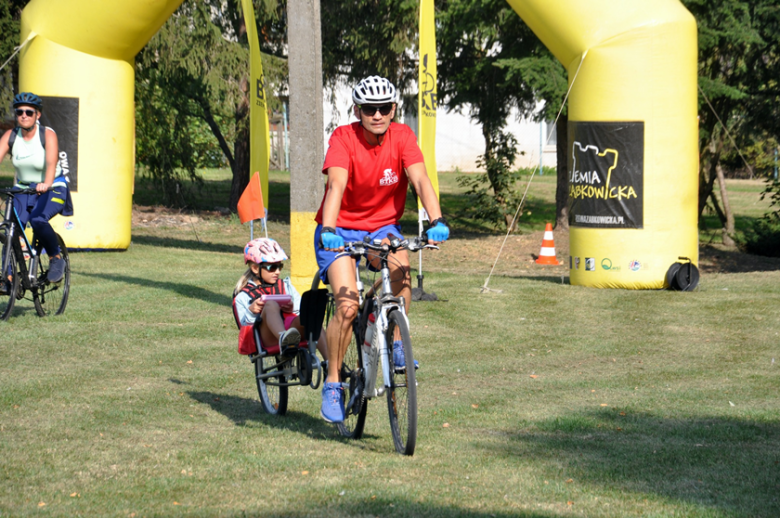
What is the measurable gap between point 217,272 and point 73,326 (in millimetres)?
4908

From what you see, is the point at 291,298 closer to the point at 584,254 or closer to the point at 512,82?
the point at 584,254

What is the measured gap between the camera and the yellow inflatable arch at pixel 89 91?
617 inches

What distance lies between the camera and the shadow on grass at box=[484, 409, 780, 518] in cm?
475

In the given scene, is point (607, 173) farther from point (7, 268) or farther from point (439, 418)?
point (7, 268)

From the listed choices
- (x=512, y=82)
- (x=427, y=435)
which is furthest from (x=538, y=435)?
(x=512, y=82)

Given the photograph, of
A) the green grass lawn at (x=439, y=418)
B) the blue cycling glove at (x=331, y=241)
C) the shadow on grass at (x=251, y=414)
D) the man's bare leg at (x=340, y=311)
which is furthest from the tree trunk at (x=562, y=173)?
the blue cycling glove at (x=331, y=241)

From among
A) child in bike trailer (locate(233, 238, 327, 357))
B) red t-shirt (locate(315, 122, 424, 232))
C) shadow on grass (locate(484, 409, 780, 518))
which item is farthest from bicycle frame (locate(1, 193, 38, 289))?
shadow on grass (locate(484, 409, 780, 518))

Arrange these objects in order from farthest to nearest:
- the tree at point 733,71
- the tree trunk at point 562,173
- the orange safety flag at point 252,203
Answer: the tree trunk at point 562,173 → the tree at point 733,71 → the orange safety flag at point 252,203

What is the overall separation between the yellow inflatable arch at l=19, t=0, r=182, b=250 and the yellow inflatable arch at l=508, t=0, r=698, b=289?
6611 mm

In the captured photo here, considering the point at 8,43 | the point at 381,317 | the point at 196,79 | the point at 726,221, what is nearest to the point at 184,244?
the point at 8,43

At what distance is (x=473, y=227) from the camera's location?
1080 inches

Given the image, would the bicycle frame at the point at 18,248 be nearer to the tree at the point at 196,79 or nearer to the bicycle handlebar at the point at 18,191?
the bicycle handlebar at the point at 18,191

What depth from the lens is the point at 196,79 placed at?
24.0m

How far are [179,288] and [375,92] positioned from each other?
7619 millimetres
